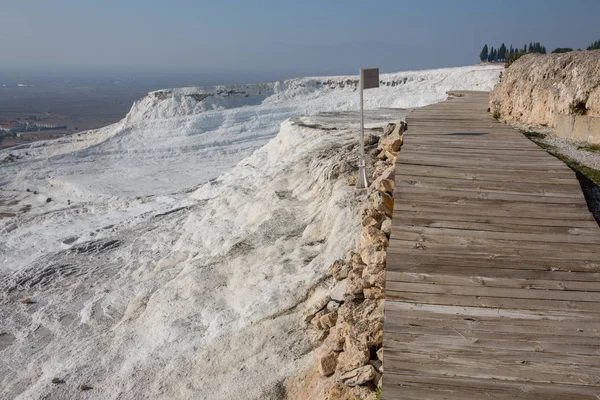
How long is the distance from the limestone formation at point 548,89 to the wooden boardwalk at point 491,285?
151 inches

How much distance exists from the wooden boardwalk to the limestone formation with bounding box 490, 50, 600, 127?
383cm

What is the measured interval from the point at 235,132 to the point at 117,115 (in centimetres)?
7381

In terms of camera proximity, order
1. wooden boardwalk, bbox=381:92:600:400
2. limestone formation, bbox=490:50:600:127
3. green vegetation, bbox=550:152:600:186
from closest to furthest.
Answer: wooden boardwalk, bbox=381:92:600:400 → green vegetation, bbox=550:152:600:186 → limestone formation, bbox=490:50:600:127

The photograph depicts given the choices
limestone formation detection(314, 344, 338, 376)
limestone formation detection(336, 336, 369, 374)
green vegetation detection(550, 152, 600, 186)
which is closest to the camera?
limestone formation detection(336, 336, 369, 374)

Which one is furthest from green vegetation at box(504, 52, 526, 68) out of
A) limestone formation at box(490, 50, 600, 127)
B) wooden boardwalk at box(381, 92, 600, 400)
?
wooden boardwalk at box(381, 92, 600, 400)

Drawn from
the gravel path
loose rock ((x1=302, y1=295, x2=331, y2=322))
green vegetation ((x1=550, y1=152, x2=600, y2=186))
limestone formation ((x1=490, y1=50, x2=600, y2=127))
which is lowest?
loose rock ((x1=302, y1=295, x2=331, y2=322))

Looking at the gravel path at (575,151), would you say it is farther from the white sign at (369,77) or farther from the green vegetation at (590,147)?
the white sign at (369,77)

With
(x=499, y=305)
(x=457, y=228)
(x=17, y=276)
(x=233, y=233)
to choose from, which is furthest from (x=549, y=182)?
(x=17, y=276)

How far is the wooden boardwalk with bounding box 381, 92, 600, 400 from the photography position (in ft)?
9.99

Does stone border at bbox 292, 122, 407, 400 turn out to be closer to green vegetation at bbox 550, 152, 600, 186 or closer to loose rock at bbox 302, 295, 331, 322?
loose rock at bbox 302, 295, 331, 322

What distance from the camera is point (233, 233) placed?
33.8ft

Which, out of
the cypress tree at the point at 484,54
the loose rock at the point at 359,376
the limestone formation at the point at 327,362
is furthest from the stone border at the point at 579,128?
the cypress tree at the point at 484,54

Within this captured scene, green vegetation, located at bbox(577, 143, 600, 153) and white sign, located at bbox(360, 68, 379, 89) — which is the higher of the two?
white sign, located at bbox(360, 68, 379, 89)

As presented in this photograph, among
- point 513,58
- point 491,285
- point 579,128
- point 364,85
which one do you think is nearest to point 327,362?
point 491,285
